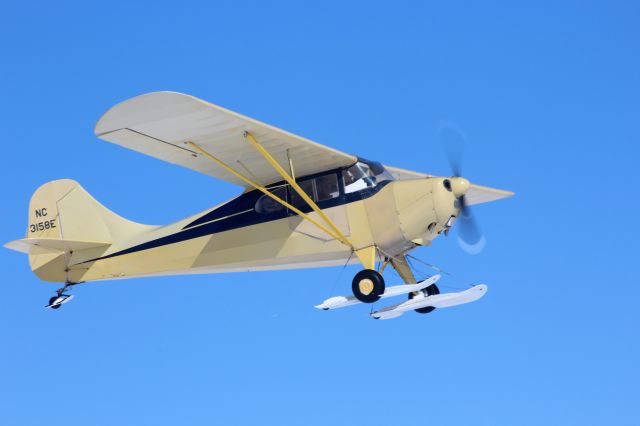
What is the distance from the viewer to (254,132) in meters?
16.2

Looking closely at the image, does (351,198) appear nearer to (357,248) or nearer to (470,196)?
(357,248)

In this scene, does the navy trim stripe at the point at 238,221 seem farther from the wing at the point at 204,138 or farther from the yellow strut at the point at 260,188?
the wing at the point at 204,138

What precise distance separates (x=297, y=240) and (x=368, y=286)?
5.61 feet

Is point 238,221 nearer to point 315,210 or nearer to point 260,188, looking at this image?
point 260,188

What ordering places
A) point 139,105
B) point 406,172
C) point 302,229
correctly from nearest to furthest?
point 139,105 → point 302,229 → point 406,172

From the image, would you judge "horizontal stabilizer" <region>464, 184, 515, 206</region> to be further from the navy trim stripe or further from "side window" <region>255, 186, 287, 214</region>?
"side window" <region>255, 186, 287, 214</region>

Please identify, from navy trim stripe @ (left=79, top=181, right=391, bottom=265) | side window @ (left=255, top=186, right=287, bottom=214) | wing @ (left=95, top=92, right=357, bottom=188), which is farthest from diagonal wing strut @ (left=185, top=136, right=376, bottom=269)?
side window @ (left=255, top=186, right=287, bottom=214)

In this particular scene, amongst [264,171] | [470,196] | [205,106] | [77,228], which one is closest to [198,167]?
[264,171]

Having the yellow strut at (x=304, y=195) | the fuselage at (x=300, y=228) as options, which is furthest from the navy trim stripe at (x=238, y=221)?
the yellow strut at (x=304, y=195)

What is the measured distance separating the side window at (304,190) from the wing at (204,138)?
0.58 feet

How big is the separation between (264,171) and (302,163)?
2.45 ft

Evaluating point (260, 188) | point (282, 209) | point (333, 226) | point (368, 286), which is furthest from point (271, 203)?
point (368, 286)

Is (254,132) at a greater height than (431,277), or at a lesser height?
greater

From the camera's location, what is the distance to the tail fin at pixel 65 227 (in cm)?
1978
